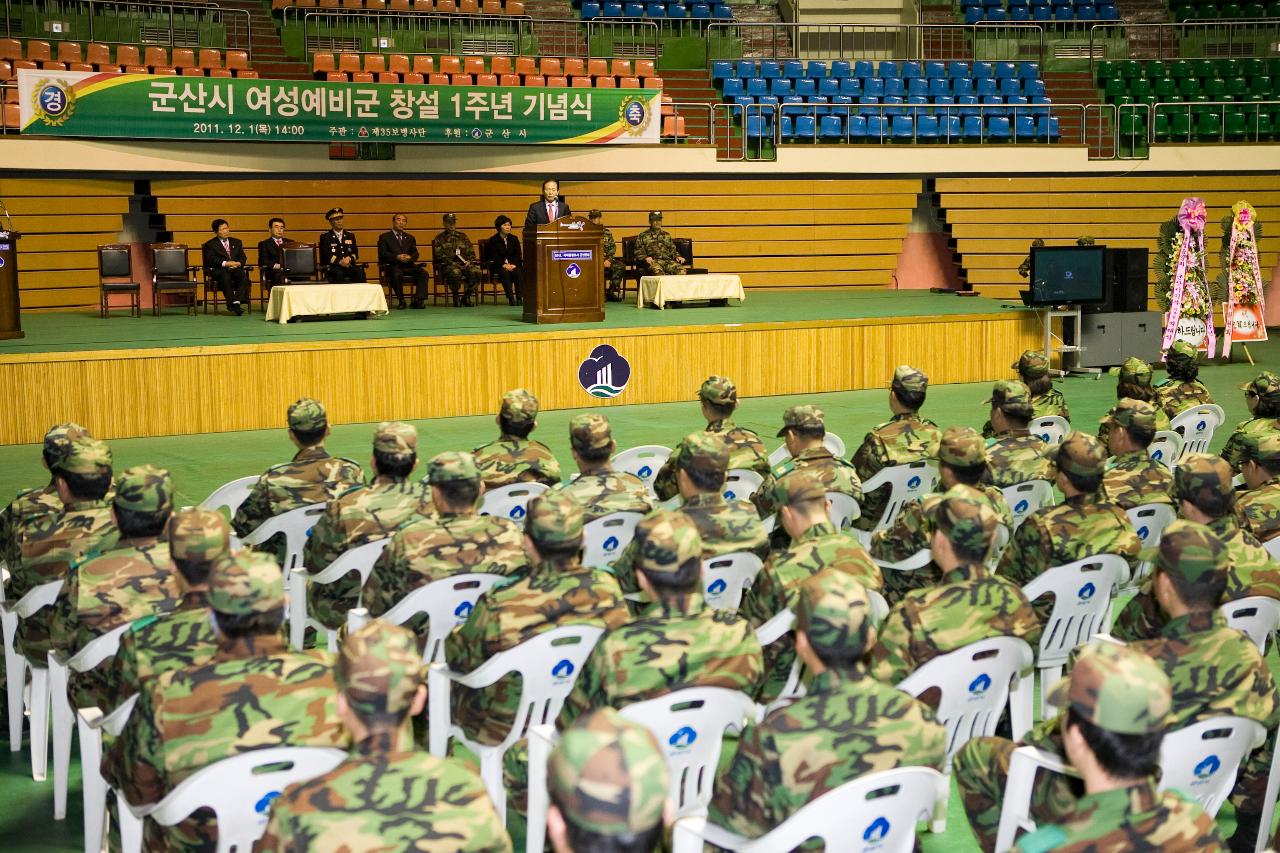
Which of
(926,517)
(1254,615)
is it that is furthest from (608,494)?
(1254,615)

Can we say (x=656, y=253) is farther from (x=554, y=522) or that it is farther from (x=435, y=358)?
(x=554, y=522)

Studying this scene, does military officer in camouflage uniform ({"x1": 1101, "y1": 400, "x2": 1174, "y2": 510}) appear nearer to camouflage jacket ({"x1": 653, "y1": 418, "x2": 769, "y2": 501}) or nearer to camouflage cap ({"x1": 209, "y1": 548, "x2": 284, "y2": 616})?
camouflage jacket ({"x1": 653, "y1": 418, "x2": 769, "y2": 501})

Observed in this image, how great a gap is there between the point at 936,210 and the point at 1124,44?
180 inches

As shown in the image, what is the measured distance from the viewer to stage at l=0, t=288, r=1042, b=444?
36.8ft

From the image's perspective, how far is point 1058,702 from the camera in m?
2.99

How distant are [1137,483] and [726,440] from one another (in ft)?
6.54

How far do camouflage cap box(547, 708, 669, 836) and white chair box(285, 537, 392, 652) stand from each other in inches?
122

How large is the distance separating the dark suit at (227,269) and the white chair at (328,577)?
9.91 m

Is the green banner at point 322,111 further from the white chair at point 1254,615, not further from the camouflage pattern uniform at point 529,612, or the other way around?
the white chair at point 1254,615

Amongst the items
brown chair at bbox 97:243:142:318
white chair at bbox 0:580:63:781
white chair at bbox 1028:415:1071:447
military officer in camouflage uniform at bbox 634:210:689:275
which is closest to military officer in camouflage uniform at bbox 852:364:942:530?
white chair at bbox 1028:415:1071:447

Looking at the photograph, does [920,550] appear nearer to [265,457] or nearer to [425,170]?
[265,457]

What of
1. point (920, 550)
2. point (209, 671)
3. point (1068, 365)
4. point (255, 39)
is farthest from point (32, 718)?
point (255, 39)

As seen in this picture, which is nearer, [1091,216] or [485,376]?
[485,376]

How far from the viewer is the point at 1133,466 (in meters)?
6.27
